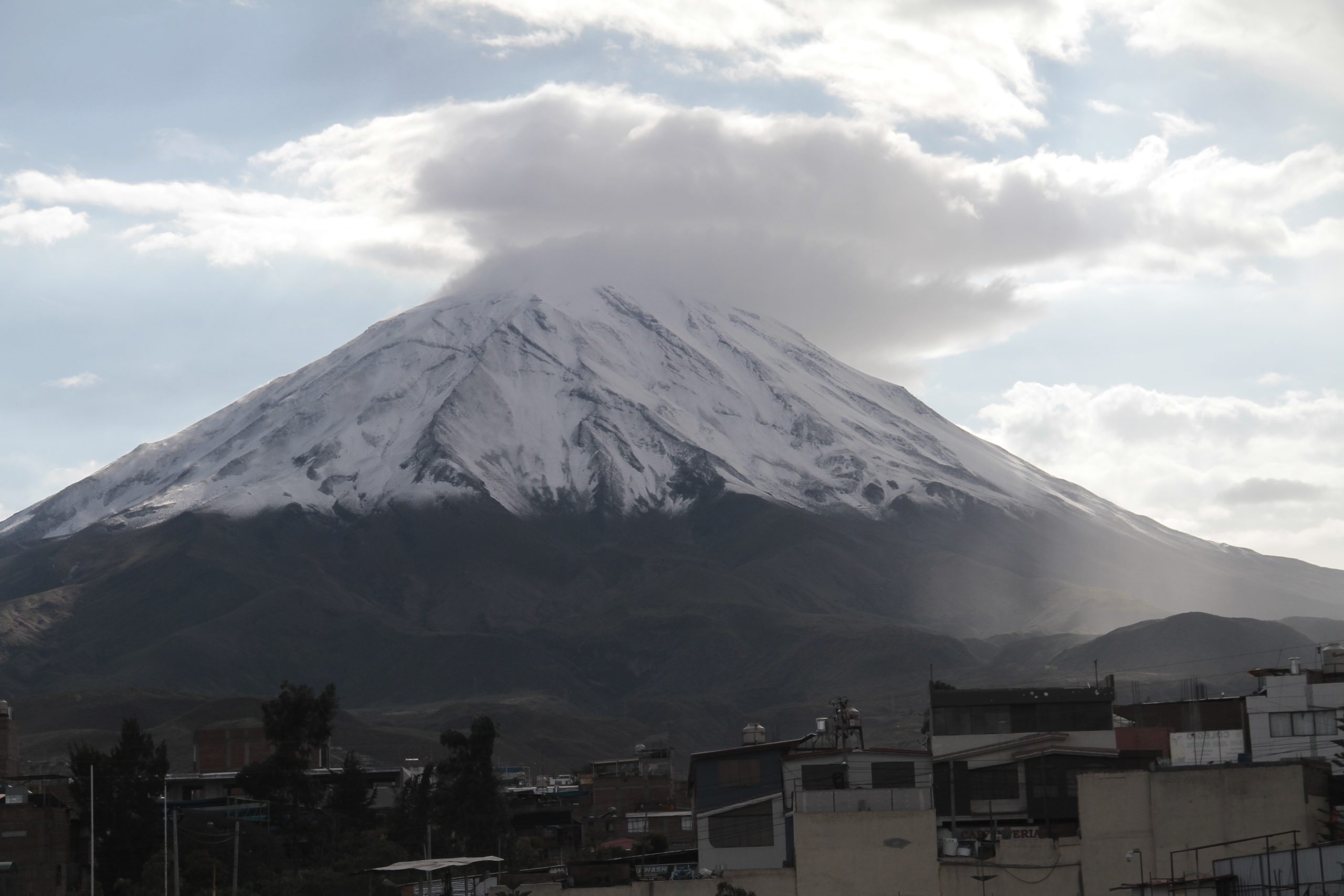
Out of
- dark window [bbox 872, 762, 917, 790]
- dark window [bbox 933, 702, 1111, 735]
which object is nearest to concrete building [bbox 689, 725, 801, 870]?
dark window [bbox 872, 762, 917, 790]

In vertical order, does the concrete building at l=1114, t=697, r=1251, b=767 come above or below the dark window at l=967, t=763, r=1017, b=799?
above

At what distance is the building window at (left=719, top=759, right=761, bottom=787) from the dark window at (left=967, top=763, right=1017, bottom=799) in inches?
246

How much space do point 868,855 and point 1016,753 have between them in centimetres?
1201

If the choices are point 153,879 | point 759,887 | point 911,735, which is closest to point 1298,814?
point 759,887

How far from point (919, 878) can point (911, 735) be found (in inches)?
5064

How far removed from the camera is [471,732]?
8288 cm

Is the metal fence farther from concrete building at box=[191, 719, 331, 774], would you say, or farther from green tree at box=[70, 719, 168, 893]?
concrete building at box=[191, 719, 331, 774]

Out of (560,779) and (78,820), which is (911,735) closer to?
(560,779)

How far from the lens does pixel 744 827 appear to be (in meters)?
48.1

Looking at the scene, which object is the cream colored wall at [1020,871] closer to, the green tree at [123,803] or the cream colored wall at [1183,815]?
the cream colored wall at [1183,815]

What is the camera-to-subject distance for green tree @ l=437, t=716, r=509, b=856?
255 ft

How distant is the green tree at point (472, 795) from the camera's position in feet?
255

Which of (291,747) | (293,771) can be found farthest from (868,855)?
(291,747)

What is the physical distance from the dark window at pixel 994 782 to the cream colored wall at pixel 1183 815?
11.6 metres
